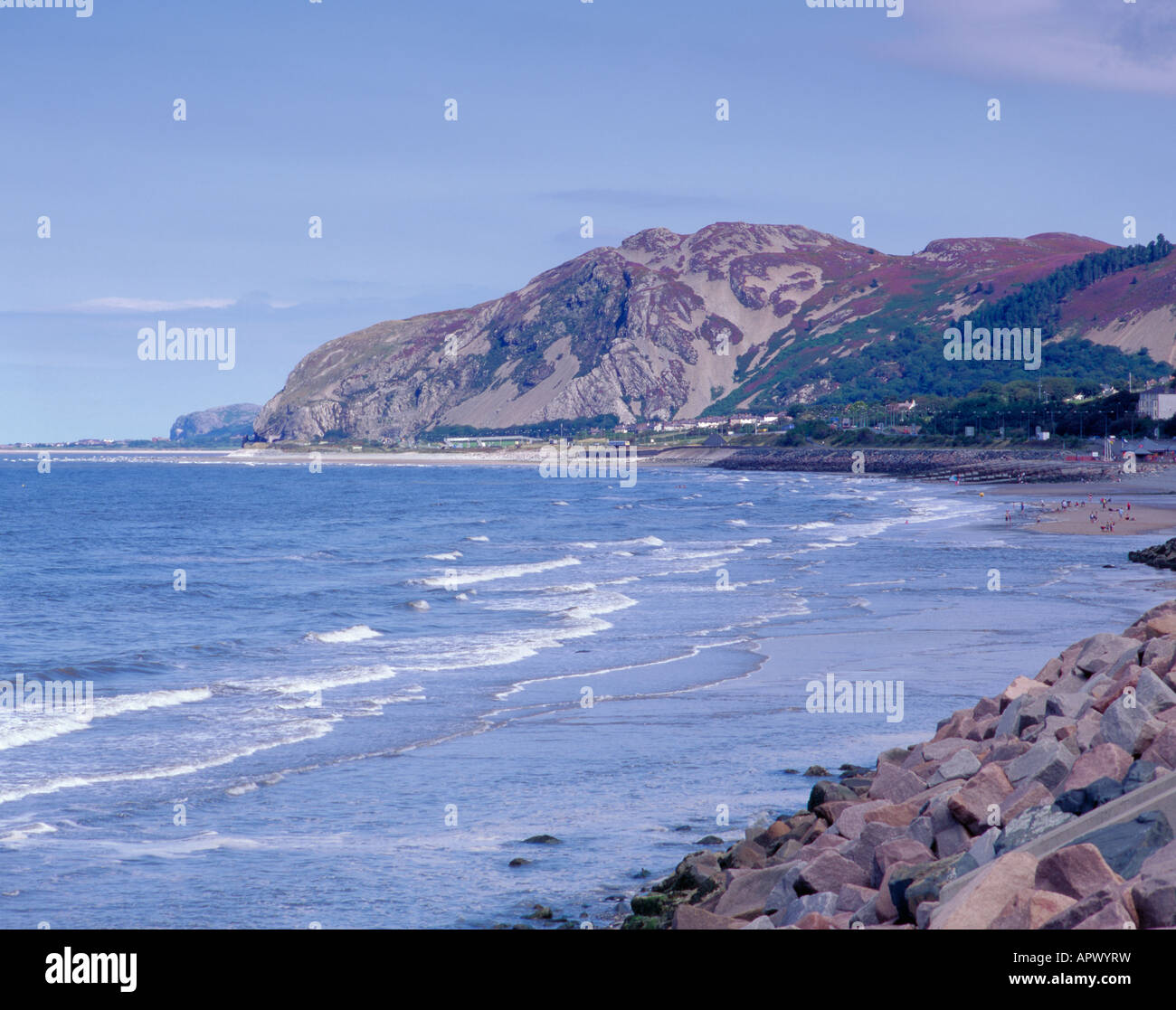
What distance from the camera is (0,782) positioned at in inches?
544

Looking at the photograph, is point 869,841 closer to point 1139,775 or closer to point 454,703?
point 1139,775

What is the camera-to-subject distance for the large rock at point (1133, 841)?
6426 mm

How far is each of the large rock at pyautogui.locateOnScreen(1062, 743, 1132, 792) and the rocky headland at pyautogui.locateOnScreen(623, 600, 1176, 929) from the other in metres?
0.01

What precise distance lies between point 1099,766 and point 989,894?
2.68 metres

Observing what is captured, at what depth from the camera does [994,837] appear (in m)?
7.52

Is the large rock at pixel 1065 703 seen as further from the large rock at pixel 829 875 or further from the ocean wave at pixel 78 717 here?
the ocean wave at pixel 78 717

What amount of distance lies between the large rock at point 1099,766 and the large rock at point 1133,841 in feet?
4.58

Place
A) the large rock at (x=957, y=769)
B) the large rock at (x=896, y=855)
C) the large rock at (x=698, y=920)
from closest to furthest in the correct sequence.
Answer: the large rock at (x=896, y=855), the large rock at (x=698, y=920), the large rock at (x=957, y=769)

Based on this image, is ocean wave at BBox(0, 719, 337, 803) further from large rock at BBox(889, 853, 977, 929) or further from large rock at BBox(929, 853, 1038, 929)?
large rock at BBox(929, 853, 1038, 929)

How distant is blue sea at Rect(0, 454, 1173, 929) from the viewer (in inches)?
415

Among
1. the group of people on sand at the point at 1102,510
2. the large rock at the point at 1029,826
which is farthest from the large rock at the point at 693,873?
the group of people on sand at the point at 1102,510

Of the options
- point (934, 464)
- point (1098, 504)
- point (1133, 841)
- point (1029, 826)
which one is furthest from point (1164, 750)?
point (934, 464)
